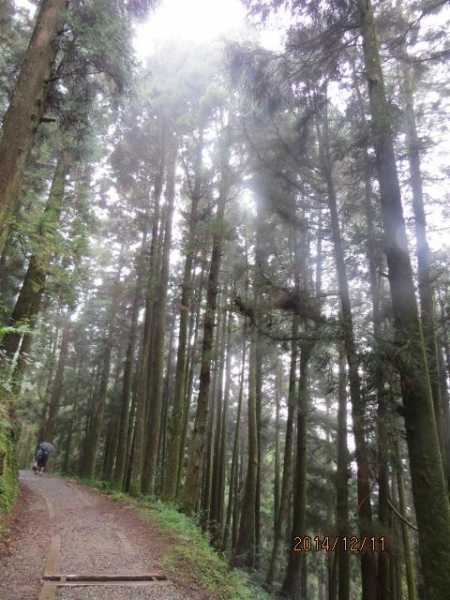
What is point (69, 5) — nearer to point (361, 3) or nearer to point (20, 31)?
point (20, 31)

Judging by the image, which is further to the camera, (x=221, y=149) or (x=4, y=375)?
(x=221, y=149)

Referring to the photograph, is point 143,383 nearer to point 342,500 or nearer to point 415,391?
point 342,500

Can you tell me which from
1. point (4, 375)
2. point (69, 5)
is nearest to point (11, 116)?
point (69, 5)

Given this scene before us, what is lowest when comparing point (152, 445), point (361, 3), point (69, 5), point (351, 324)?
point (152, 445)

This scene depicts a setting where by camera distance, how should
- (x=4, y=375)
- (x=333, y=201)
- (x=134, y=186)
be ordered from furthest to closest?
(x=134, y=186)
(x=333, y=201)
(x=4, y=375)

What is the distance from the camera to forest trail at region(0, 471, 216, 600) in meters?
3.90

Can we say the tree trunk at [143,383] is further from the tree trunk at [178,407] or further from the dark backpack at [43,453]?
the dark backpack at [43,453]

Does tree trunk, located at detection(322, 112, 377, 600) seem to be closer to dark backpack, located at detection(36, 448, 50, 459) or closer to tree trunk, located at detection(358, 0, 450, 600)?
tree trunk, located at detection(358, 0, 450, 600)

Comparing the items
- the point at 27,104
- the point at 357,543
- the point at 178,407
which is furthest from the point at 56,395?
the point at 27,104

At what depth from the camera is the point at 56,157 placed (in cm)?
1282

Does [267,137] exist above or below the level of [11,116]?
above

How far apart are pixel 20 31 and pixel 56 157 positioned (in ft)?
13.5

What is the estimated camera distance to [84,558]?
494 cm

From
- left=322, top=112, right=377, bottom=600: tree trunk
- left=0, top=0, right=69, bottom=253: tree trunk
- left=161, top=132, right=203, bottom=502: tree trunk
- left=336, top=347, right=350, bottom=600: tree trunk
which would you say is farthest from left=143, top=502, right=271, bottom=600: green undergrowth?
left=0, top=0, right=69, bottom=253: tree trunk
